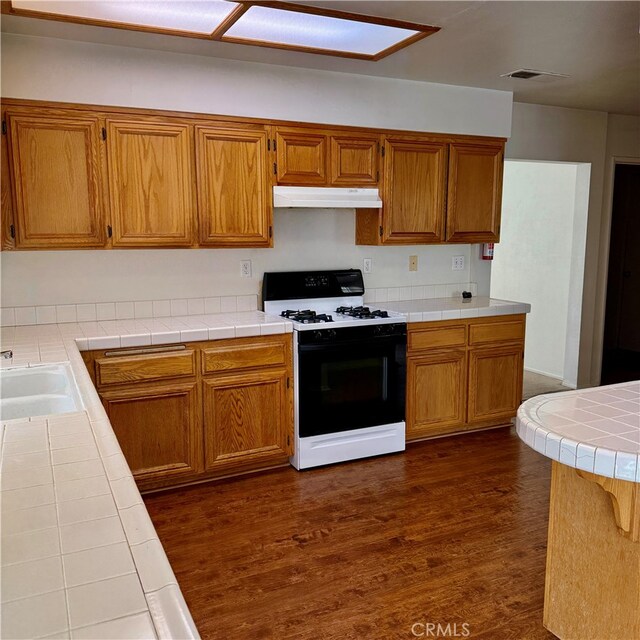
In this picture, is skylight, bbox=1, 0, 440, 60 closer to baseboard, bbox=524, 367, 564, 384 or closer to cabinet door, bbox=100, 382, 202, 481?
cabinet door, bbox=100, 382, 202, 481

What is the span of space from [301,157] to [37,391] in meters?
2.09

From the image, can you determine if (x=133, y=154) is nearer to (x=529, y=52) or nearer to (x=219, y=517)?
(x=219, y=517)

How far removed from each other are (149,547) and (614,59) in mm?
3574

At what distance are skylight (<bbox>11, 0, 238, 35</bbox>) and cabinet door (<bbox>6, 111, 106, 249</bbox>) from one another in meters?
0.67

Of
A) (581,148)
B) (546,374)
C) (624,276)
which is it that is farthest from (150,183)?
(624,276)

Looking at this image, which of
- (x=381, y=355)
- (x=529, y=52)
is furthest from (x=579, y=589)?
(x=529, y=52)

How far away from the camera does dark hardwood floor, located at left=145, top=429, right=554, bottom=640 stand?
2.19 m

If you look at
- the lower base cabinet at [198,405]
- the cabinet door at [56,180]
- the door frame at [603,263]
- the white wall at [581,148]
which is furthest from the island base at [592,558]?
the door frame at [603,263]

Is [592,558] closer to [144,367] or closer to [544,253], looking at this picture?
[144,367]

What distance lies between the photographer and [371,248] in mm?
4195

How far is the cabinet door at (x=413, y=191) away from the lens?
388 cm

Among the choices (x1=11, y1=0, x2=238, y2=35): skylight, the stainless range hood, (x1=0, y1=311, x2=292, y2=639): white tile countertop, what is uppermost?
(x1=11, y1=0, x2=238, y2=35): skylight

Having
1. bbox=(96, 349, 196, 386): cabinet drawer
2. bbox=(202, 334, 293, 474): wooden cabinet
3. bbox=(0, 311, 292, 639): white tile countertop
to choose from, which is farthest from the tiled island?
bbox=(96, 349, 196, 386): cabinet drawer

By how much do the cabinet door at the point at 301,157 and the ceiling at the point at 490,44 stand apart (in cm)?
40
